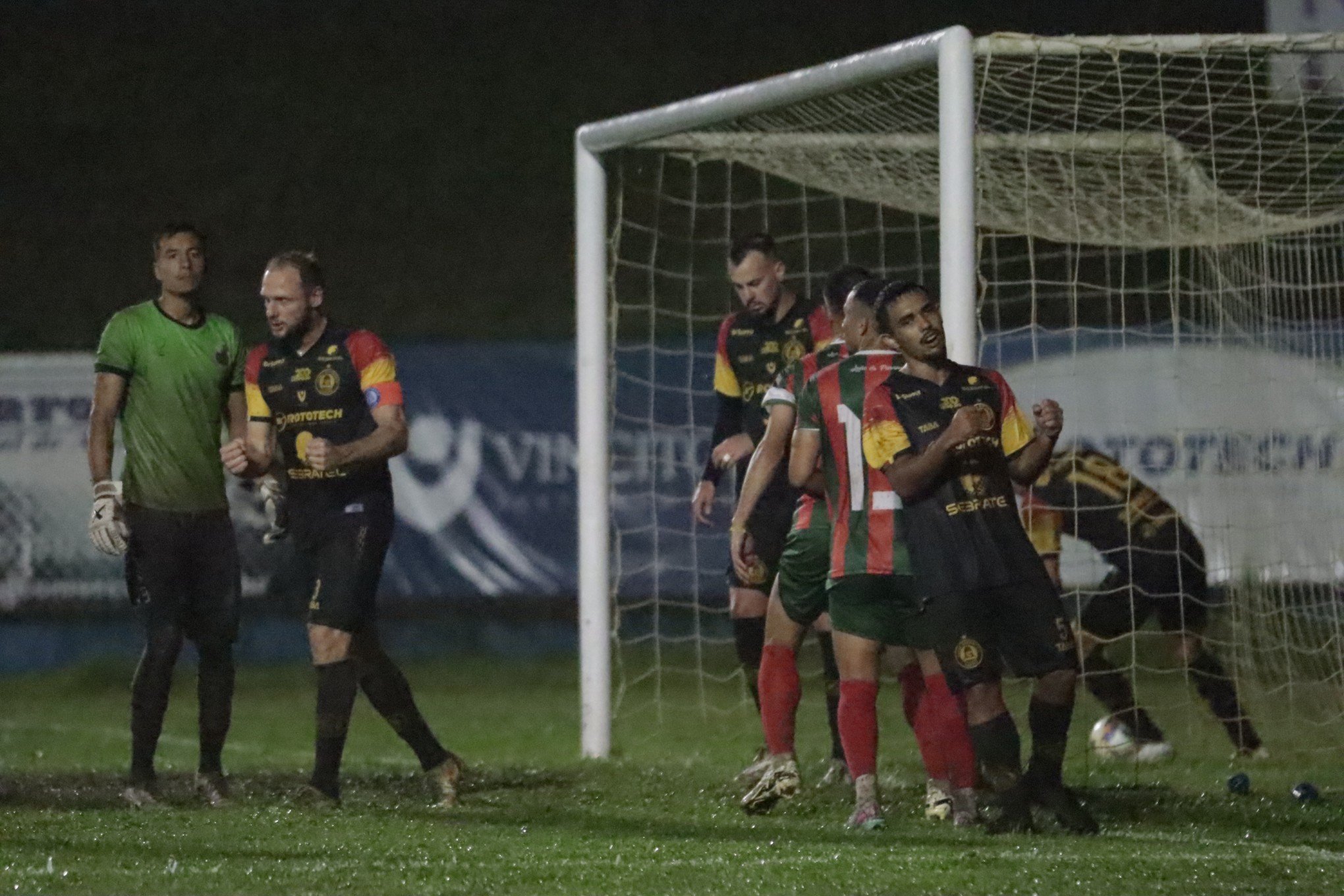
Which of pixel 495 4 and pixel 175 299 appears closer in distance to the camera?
pixel 175 299

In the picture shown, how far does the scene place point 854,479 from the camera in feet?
18.9

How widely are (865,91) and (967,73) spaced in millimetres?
1259

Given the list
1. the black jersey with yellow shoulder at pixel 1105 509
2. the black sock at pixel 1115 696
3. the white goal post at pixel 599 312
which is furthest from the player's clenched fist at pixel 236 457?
the black sock at pixel 1115 696

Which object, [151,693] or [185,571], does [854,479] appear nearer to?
[185,571]

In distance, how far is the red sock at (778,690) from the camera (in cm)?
650

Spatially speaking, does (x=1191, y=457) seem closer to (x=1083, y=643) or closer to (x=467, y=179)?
(x=1083, y=643)

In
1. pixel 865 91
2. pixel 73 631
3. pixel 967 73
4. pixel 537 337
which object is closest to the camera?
pixel 967 73

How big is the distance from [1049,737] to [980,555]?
1.86ft

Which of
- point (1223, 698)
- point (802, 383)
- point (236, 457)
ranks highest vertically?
point (802, 383)

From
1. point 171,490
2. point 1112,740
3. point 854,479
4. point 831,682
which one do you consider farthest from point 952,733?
point 171,490

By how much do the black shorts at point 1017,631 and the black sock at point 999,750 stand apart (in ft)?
0.43

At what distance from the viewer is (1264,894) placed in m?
4.49

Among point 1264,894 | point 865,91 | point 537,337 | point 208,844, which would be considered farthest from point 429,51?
point 1264,894

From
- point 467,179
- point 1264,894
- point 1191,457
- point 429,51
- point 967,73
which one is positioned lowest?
point 1264,894
